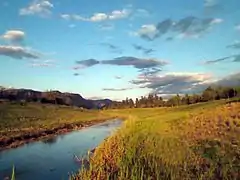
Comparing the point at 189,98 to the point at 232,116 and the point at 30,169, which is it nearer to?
the point at 232,116

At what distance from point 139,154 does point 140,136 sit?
3.04 meters

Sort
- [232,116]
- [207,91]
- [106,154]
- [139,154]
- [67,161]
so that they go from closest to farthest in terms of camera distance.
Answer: [139,154], [106,154], [67,161], [232,116], [207,91]

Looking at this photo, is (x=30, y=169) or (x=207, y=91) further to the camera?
(x=207, y=91)

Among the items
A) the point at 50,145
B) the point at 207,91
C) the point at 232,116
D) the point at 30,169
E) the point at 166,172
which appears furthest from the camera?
the point at 207,91

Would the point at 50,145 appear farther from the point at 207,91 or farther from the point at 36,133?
the point at 207,91

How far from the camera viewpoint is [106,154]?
15.7 m

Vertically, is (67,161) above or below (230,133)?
below

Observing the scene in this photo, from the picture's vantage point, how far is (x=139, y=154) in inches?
497

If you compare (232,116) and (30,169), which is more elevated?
(232,116)

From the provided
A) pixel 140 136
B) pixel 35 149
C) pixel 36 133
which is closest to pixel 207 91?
pixel 36 133

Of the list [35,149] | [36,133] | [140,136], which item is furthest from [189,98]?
[140,136]

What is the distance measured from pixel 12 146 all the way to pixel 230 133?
57.4ft

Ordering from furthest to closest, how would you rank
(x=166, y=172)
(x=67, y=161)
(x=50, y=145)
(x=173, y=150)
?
(x=50, y=145), (x=67, y=161), (x=173, y=150), (x=166, y=172)

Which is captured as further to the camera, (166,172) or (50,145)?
(50,145)
